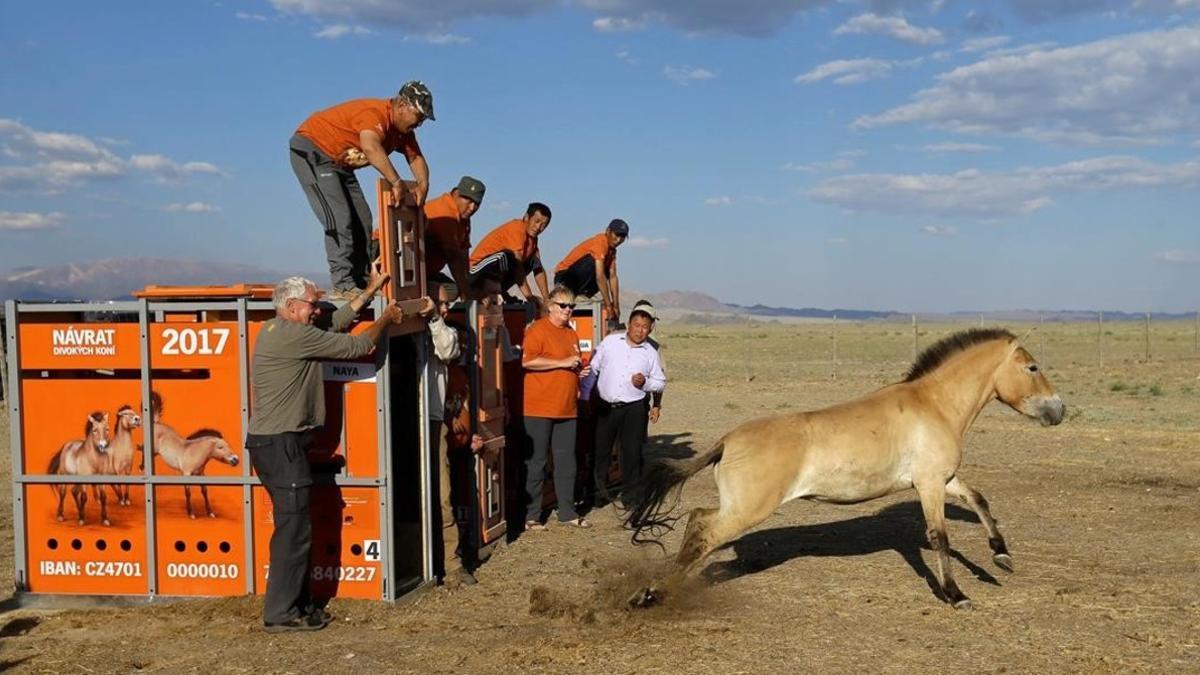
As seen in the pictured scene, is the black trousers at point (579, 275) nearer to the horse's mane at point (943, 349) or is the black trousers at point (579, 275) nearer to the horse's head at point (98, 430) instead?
the horse's mane at point (943, 349)

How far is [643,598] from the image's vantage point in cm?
753

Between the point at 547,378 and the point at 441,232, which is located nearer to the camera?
the point at 441,232

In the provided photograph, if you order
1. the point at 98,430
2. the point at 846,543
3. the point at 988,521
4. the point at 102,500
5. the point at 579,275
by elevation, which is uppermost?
the point at 579,275

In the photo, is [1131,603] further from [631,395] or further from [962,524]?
[631,395]

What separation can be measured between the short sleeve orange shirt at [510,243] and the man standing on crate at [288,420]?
4.52m

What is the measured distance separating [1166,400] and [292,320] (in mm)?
23751

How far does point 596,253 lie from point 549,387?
9.66 ft

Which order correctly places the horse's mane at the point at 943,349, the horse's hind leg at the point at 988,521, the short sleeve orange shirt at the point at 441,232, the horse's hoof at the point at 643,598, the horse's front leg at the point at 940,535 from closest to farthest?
1. the horse's hoof at the point at 643,598
2. the horse's front leg at the point at 940,535
3. the horse's hind leg at the point at 988,521
4. the horse's mane at the point at 943,349
5. the short sleeve orange shirt at the point at 441,232

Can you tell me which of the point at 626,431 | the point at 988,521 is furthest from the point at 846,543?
the point at 626,431

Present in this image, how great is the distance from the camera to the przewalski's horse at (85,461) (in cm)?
795

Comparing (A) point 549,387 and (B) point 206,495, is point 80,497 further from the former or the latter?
(A) point 549,387

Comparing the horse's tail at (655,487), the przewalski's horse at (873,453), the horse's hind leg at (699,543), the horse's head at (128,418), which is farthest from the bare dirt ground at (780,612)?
the horse's head at (128,418)

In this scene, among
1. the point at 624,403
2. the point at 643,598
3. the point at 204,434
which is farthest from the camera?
the point at 624,403

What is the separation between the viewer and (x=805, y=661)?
6.51 metres
